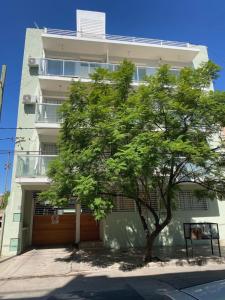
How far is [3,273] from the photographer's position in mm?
9633

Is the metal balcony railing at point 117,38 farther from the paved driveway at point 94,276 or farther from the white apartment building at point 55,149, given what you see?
the paved driveway at point 94,276

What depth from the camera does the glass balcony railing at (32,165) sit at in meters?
13.1

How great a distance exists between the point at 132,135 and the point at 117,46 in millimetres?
10952

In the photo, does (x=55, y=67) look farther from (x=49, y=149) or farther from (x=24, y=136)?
(x=49, y=149)

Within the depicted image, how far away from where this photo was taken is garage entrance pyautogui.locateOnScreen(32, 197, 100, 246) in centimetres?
1584

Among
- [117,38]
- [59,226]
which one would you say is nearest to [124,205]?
[59,226]

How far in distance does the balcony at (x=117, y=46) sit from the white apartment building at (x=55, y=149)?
7 cm

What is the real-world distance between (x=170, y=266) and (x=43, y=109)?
415 inches

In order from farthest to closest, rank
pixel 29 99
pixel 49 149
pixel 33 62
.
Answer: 1. pixel 33 62
2. pixel 49 149
3. pixel 29 99

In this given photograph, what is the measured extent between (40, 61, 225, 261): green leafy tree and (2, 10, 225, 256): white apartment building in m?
3.19

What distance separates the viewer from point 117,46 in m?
18.5

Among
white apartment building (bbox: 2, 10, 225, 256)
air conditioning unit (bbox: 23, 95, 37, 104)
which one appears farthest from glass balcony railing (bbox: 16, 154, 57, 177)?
air conditioning unit (bbox: 23, 95, 37, 104)

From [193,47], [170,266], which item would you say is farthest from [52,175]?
[193,47]

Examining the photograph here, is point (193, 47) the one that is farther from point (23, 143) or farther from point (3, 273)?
point (3, 273)
